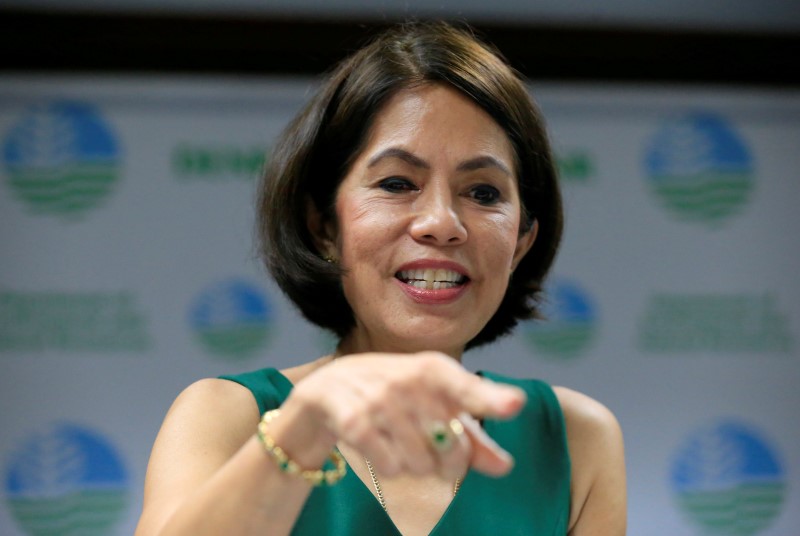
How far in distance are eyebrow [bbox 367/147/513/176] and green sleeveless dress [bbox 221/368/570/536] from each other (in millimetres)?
434

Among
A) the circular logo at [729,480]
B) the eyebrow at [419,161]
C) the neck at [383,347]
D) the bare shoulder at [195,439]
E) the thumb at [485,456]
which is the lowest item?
the circular logo at [729,480]

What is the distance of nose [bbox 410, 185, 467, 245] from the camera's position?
1662 millimetres

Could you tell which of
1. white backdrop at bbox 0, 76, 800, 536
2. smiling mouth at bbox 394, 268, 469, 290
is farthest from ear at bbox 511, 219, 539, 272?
white backdrop at bbox 0, 76, 800, 536

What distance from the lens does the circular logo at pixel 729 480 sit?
12.6ft

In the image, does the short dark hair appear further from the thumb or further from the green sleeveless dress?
the thumb

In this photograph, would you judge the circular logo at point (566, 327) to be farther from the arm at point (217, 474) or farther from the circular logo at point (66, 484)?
the arm at point (217, 474)

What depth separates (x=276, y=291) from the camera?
377 cm

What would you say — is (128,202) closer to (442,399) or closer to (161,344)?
(161,344)

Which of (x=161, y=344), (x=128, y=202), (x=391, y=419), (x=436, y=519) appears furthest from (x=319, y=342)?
(x=391, y=419)

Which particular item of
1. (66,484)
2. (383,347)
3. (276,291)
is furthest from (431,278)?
(66,484)

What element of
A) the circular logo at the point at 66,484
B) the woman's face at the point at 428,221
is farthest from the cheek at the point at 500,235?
the circular logo at the point at 66,484

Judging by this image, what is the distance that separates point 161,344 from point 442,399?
9.84 feet

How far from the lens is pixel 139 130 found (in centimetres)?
394

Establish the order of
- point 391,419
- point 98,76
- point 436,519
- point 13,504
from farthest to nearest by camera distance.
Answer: point 98,76
point 13,504
point 436,519
point 391,419
